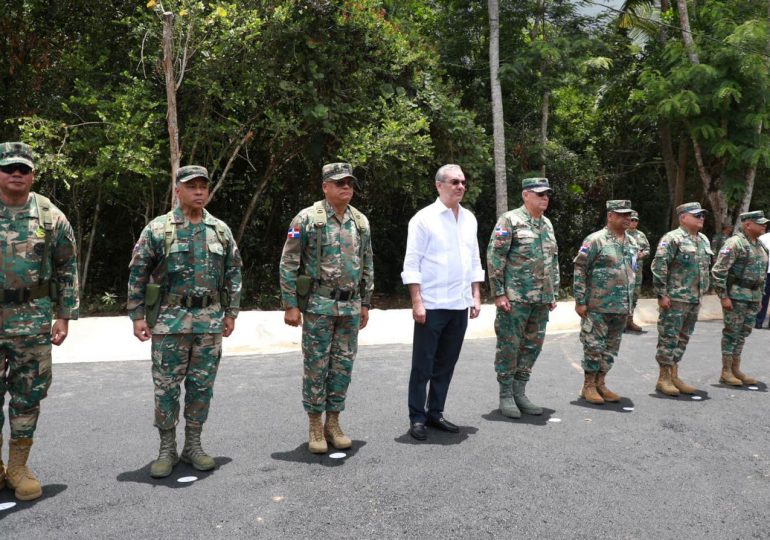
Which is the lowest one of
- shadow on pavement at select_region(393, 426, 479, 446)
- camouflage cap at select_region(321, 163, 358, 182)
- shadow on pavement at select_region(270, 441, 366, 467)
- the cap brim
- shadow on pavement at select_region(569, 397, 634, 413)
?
shadow on pavement at select_region(270, 441, 366, 467)

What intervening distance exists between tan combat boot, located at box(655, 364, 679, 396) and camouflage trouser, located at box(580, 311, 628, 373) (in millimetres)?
771

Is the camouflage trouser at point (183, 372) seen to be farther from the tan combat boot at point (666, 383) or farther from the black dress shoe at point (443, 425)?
the tan combat boot at point (666, 383)

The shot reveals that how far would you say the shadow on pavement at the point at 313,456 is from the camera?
429 cm

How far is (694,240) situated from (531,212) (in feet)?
7.01

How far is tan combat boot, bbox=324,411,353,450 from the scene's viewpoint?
4516 millimetres

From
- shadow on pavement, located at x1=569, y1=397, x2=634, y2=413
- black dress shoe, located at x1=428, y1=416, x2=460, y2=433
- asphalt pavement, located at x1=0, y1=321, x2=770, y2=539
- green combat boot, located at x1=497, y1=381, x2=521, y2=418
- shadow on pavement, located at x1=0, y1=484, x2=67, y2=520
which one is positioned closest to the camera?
asphalt pavement, located at x1=0, y1=321, x2=770, y2=539

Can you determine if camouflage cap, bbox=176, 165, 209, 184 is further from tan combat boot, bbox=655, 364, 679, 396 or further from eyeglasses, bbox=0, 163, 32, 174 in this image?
tan combat boot, bbox=655, 364, 679, 396

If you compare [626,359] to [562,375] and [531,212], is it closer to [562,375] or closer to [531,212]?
[562,375]

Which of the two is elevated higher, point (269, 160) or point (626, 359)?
point (269, 160)

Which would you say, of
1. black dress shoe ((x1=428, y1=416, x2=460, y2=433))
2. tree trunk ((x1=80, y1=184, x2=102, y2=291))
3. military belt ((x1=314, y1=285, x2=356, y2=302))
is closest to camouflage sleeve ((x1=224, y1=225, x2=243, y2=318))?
military belt ((x1=314, y1=285, x2=356, y2=302))

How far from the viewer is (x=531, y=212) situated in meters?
5.46

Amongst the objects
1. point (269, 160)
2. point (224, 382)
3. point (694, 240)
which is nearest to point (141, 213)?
point (269, 160)

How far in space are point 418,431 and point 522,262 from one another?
1676 mm

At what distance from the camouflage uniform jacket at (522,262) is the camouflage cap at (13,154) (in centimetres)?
343
